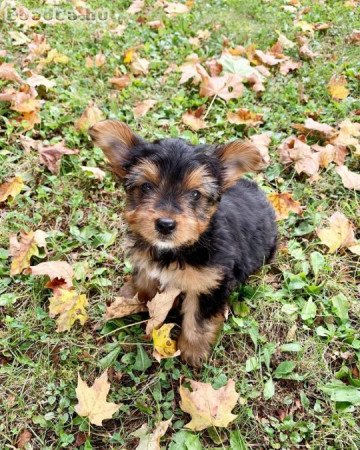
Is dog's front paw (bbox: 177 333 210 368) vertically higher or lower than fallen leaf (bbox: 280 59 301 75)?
lower

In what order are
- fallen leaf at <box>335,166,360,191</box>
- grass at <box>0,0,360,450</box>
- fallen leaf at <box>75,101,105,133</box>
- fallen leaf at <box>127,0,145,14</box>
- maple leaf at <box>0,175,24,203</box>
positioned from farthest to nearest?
fallen leaf at <box>127,0,145,14</box>
fallen leaf at <box>75,101,105,133</box>
fallen leaf at <box>335,166,360,191</box>
maple leaf at <box>0,175,24,203</box>
grass at <box>0,0,360,450</box>

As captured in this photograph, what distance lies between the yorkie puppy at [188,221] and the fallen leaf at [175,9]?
5.26m

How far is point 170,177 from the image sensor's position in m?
3.14

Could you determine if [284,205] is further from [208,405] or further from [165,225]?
[208,405]

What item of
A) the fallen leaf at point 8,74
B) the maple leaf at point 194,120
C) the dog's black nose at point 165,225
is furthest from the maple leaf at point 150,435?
the fallen leaf at point 8,74

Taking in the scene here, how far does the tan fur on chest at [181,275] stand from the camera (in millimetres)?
3326

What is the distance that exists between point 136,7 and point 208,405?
22.8 ft

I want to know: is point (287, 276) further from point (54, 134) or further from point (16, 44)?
point (16, 44)

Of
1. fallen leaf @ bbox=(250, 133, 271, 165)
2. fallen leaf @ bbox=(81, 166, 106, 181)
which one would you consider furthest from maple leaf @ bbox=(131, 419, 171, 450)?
fallen leaf @ bbox=(250, 133, 271, 165)

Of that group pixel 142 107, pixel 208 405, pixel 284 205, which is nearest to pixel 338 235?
pixel 284 205

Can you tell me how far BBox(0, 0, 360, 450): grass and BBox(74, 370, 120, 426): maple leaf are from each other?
0.43 feet

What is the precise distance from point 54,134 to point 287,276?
316cm

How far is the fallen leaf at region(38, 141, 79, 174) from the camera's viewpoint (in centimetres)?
487

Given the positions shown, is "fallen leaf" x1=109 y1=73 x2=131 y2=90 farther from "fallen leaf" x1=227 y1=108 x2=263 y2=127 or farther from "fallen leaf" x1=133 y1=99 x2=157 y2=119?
"fallen leaf" x1=227 y1=108 x2=263 y2=127
